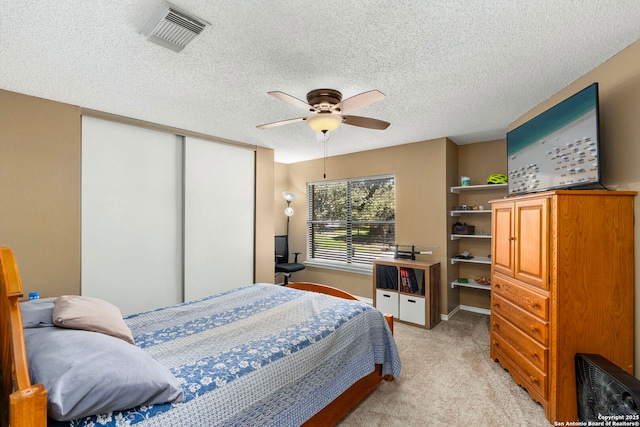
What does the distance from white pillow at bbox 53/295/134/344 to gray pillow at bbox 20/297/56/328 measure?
2.0 inches

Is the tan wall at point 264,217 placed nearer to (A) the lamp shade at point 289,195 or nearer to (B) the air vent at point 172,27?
(A) the lamp shade at point 289,195

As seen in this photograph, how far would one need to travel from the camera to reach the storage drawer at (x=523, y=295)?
6.89 ft

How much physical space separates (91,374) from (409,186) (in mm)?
4083

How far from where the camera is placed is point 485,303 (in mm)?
4254

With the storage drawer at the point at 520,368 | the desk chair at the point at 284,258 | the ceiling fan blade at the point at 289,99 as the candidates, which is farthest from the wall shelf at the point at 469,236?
the ceiling fan blade at the point at 289,99

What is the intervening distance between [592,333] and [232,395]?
2258mm

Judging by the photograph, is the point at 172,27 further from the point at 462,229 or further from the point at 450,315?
the point at 450,315

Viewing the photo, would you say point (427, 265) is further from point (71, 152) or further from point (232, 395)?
point (71, 152)

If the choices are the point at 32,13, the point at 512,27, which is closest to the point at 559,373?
the point at 512,27

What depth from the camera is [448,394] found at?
2.37 meters

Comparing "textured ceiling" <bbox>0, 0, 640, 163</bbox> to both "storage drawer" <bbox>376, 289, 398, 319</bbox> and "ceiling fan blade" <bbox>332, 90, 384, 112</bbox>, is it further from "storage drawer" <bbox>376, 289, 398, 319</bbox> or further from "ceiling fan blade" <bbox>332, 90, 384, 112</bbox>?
"storage drawer" <bbox>376, 289, 398, 319</bbox>

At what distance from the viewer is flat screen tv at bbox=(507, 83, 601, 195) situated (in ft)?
6.69

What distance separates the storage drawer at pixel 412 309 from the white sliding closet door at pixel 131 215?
285 cm

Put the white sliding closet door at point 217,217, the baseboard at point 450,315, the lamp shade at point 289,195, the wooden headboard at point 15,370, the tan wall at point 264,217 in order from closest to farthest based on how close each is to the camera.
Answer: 1. the wooden headboard at point 15,370
2. the white sliding closet door at point 217,217
3. the baseboard at point 450,315
4. the tan wall at point 264,217
5. the lamp shade at point 289,195
